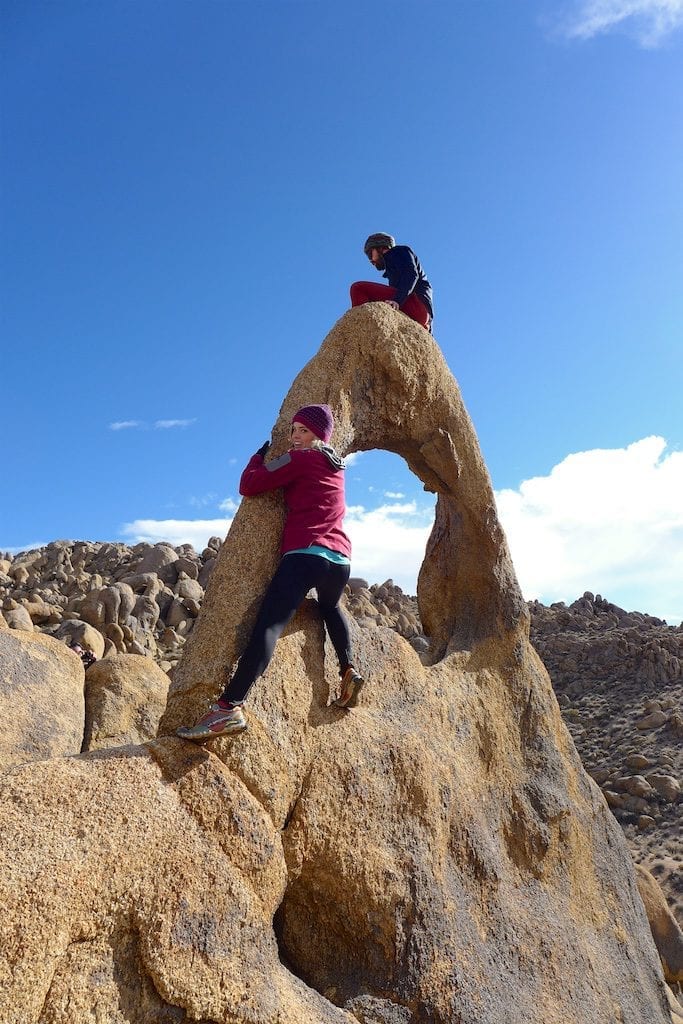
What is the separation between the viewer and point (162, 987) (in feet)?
8.30

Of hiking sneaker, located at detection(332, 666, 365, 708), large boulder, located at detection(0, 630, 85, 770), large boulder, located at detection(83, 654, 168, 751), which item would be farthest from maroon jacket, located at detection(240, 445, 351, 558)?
large boulder, located at detection(83, 654, 168, 751)

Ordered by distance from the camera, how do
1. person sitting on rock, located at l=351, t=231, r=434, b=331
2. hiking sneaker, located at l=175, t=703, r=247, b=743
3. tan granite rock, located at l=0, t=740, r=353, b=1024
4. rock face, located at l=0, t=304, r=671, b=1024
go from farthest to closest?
person sitting on rock, located at l=351, t=231, r=434, b=331 → hiking sneaker, located at l=175, t=703, r=247, b=743 → rock face, located at l=0, t=304, r=671, b=1024 → tan granite rock, located at l=0, t=740, r=353, b=1024

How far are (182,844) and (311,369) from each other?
2539 mm

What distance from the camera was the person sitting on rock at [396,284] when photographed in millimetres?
4863

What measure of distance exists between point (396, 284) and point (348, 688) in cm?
258

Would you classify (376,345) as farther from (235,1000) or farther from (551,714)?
(235,1000)

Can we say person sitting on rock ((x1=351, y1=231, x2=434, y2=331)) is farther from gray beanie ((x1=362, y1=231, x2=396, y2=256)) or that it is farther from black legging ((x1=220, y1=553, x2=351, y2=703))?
black legging ((x1=220, y1=553, x2=351, y2=703))

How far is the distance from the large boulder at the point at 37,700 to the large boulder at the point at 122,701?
22 cm

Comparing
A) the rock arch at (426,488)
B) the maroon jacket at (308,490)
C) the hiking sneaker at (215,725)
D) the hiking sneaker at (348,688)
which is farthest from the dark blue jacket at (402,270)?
the hiking sneaker at (215,725)

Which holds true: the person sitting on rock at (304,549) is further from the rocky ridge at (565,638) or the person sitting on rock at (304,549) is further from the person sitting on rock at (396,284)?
the rocky ridge at (565,638)

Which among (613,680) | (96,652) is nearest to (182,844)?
(96,652)

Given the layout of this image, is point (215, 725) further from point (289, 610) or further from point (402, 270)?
point (402, 270)

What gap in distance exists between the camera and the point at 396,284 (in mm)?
4922

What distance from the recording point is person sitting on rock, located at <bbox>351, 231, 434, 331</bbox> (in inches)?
191
